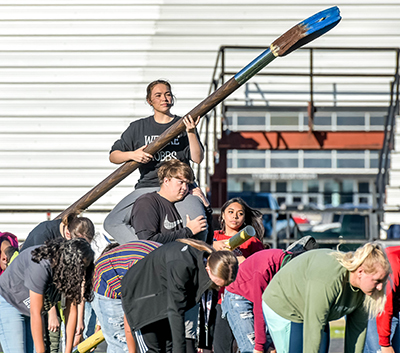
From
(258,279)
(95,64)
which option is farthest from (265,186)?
(258,279)

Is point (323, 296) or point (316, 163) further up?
point (316, 163)

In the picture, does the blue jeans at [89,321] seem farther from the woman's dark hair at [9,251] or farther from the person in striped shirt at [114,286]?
the person in striped shirt at [114,286]

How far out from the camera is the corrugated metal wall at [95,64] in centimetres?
1057

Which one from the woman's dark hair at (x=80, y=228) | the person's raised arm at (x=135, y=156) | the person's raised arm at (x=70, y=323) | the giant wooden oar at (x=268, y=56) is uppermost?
the giant wooden oar at (x=268, y=56)

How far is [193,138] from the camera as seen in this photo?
4832 millimetres

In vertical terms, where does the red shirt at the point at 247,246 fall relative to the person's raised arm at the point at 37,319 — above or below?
above

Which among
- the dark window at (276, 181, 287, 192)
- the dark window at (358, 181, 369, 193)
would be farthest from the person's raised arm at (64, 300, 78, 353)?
the dark window at (358, 181, 369, 193)

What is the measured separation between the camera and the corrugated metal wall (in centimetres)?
1057

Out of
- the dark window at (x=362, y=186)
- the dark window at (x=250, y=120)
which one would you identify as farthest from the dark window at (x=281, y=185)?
the dark window at (x=250, y=120)

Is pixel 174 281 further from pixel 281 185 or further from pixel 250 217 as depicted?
pixel 281 185

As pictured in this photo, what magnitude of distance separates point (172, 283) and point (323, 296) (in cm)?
85

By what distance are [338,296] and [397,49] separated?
7.32 metres

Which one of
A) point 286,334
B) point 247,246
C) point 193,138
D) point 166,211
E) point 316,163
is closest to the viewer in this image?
point 286,334

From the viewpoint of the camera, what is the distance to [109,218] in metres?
4.91
